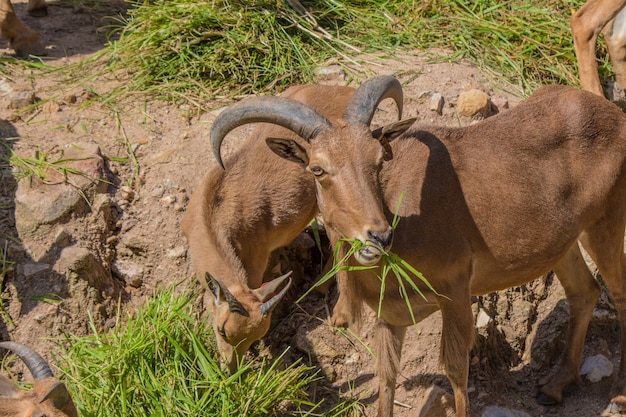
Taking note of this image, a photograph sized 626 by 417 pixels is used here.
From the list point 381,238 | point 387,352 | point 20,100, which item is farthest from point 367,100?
point 20,100

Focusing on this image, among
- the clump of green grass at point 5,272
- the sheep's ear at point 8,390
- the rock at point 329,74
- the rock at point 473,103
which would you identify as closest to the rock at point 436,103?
the rock at point 473,103

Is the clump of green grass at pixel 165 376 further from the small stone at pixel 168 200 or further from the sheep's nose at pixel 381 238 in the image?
the sheep's nose at pixel 381 238

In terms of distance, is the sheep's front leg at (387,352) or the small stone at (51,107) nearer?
the sheep's front leg at (387,352)

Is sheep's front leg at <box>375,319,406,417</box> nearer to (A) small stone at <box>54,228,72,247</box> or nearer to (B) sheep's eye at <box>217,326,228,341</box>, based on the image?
(B) sheep's eye at <box>217,326,228,341</box>

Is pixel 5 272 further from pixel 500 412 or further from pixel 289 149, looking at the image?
pixel 500 412

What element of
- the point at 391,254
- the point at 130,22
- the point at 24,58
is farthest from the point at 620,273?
the point at 24,58

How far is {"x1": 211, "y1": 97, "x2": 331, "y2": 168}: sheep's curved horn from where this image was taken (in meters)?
5.83

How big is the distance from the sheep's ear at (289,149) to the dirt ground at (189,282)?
7.95ft

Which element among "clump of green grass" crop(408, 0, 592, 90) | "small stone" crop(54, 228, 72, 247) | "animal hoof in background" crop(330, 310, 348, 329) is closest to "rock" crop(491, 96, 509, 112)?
"clump of green grass" crop(408, 0, 592, 90)

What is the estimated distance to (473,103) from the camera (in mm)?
8961

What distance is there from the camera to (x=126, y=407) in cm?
644

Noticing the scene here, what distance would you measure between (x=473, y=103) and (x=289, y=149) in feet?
11.4

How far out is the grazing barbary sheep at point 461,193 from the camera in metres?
5.78

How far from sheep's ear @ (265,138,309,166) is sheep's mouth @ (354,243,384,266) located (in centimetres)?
80
